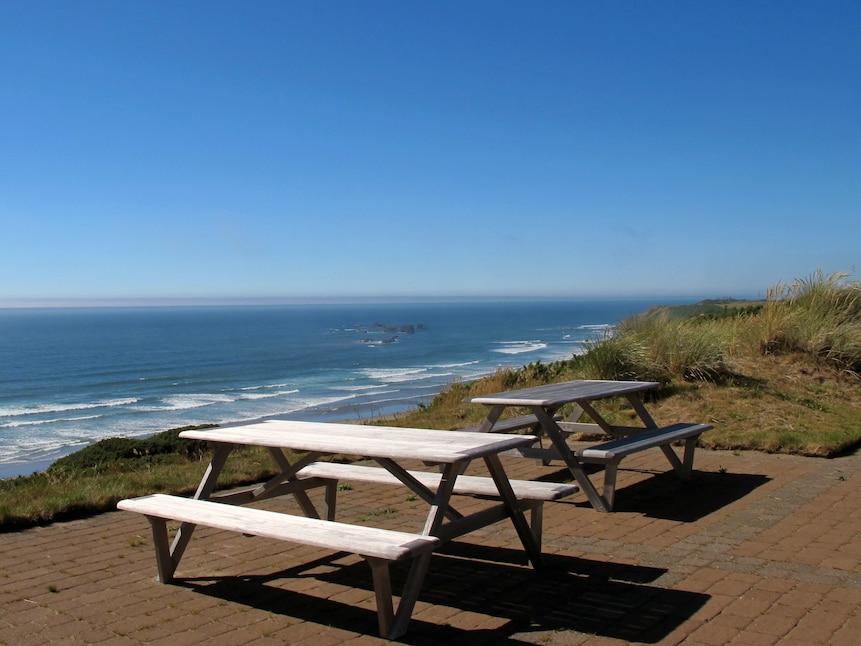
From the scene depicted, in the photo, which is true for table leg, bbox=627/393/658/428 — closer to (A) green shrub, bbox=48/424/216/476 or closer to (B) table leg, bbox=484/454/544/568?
(B) table leg, bbox=484/454/544/568

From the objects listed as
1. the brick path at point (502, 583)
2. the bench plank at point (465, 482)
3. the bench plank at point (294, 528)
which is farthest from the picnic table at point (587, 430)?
the bench plank at point (294, 528)

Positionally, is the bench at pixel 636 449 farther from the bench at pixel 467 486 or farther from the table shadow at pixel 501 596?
the table shadow at pixel 501 596

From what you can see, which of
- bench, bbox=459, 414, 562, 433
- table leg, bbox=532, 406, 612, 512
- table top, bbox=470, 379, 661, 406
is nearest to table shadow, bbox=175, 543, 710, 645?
table leg, bbox=532, 406, 612, 512

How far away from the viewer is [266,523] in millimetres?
3883

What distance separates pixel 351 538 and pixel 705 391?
802cm

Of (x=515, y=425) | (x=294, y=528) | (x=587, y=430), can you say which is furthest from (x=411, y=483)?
(x=587, y=430)

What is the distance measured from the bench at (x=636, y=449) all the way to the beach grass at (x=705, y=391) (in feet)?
5.94

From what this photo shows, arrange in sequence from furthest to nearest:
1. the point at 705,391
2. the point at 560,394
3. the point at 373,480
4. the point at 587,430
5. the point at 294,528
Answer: the point at 705,391
the point at 587,430
the point at 560,394
the point at 373,480
the point at 294,528

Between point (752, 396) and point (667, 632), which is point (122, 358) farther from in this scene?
point (667, 632)

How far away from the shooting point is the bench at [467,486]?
4418 mm

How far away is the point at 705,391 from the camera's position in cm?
1048

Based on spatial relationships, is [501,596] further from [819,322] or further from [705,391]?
[819,322]

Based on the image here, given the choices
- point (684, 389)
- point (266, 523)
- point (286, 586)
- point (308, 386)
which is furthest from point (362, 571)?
point (308, 386)

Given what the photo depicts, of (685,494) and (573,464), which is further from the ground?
(573,464)
